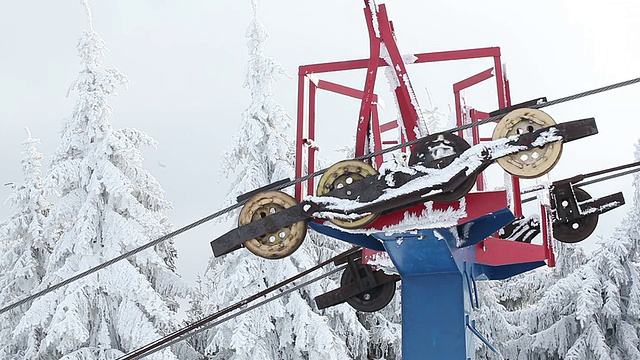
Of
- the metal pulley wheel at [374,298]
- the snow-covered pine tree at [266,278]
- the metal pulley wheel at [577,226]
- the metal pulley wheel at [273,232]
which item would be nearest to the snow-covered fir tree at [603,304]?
the snow-covered pine tree at [266,278]

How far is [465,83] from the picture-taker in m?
6.39

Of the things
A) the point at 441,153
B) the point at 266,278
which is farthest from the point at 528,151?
the point at 266,278

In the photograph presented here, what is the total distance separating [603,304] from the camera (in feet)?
57.2

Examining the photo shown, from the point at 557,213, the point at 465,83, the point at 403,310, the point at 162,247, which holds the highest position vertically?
the point at 162,247

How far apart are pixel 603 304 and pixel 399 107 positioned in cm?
1429

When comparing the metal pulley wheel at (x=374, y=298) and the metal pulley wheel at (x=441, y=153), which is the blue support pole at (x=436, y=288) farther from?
the metal pulley wheel at (x=374, y=298)

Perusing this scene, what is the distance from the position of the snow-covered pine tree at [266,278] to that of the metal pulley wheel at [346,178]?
405 inches

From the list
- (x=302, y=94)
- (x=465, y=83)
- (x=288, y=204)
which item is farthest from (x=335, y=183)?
(x=465, y=83)

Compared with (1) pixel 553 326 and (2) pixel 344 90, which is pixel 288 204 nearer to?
(2) pixel 344 90

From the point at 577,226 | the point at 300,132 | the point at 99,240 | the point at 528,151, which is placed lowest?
the point at 528,151

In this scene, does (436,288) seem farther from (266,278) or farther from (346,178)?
(266,278)

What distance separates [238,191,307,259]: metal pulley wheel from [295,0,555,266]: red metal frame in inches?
19.6

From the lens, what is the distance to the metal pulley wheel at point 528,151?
4098 millimetres

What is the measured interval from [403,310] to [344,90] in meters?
2.60
